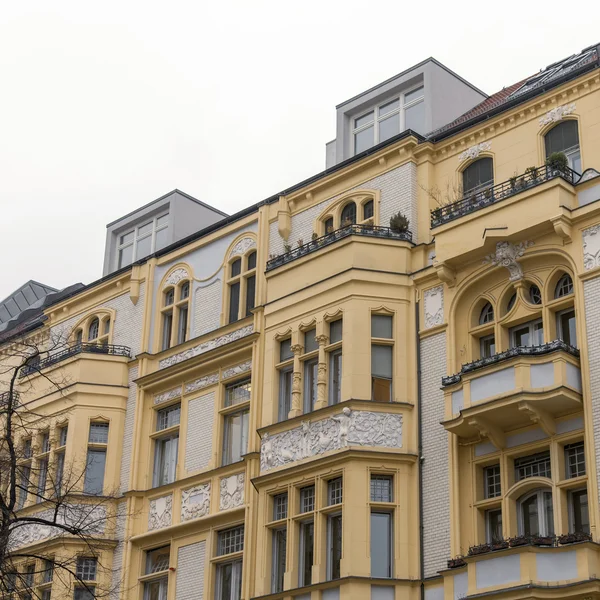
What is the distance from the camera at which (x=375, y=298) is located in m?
30.5

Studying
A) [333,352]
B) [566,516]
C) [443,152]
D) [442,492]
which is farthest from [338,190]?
[566,516]

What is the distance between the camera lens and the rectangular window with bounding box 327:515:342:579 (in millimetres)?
28250

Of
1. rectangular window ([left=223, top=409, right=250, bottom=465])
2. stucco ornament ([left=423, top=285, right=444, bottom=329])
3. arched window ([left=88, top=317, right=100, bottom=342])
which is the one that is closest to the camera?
stucco ornament ([left=423, top=285, right=444, bottom=329])

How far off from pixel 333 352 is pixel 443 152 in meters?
6.24

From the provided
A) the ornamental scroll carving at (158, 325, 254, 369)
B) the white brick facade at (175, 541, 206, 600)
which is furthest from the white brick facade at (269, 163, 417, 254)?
the white brick facade at (175, 541, 206, 600)

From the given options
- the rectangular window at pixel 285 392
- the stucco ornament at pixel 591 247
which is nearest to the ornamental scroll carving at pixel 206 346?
the rectangular window at pixel 285 392

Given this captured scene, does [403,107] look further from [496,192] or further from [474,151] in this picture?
[496,192]

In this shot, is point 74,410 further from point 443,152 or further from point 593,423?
point 593,423

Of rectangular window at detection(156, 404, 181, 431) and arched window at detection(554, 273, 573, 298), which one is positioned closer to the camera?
arched window at detection(554, 273, 573, 298)

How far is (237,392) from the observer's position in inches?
1355

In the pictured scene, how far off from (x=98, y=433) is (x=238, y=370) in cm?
580

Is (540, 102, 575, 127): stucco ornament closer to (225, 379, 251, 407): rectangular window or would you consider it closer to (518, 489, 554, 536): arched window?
(518, 489, 554, 536): arched window

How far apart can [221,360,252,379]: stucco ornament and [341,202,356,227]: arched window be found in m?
4.81

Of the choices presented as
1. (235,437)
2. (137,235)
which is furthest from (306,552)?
(137,235)
